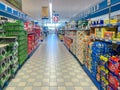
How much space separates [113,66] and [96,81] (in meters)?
1.20

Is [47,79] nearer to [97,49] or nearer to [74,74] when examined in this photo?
[74,74]

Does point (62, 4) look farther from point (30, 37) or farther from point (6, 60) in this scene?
point (6, 60)

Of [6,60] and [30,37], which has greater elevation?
Result: [30,37]

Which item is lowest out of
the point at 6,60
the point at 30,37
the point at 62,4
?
the point at 6,60

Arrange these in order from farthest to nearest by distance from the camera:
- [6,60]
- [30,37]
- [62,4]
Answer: [62,4] < [30,37] < [6,60]

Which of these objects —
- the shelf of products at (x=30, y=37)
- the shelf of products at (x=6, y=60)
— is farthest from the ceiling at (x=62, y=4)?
the shelf of products at (x=6, y=60)

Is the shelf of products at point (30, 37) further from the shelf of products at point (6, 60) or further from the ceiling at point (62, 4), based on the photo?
the shelf of products at point (6, 60)

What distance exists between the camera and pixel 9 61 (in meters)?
4.21

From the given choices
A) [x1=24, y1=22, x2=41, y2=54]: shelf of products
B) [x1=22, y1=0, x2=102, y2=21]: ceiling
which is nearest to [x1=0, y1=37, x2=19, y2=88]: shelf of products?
[x1=24, y1=22, x2=41, y2=54]: shelf of products

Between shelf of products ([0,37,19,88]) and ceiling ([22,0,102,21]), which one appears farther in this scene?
ceiling ([22,0,102,21])

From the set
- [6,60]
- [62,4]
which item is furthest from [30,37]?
[6,60]

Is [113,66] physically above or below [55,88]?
above

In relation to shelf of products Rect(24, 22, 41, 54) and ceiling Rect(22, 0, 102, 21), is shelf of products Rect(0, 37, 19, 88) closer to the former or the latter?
shelf of products Rect(24, 22, 41, 54)

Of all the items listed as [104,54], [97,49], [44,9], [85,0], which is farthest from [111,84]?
[44,9]
